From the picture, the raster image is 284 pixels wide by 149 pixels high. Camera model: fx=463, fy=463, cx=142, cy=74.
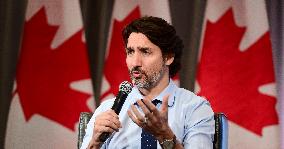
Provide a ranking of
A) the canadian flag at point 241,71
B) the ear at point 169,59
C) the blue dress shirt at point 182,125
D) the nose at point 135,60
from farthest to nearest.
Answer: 1. the canadian flag at point 241,71
2. the ear at point 169,59
3. the nose at point 135,60
4. the blue dress shirt at point 182,125

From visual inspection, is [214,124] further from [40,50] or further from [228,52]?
[40,50]

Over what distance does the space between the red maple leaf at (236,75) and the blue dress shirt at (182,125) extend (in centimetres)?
89

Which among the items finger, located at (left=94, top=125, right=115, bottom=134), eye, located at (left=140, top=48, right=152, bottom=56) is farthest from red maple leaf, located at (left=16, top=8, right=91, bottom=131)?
finger, located at (left=94, top=125, right=115, bottom=134)

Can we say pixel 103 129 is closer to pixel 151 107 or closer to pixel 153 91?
pixel 151 107

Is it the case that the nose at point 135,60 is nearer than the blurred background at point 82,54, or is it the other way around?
the nose at point 135,60

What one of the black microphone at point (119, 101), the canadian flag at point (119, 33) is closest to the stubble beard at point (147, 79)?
the black microphone at point (119, 101)

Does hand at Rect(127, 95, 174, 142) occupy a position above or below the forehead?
below

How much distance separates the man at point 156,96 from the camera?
1.81 metres

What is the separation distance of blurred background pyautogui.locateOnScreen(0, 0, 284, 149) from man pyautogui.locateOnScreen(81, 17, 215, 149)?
846mm

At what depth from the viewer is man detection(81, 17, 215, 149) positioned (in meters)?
1.81

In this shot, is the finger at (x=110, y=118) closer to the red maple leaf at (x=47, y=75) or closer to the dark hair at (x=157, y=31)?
the dark hair at (x=157, y=31)

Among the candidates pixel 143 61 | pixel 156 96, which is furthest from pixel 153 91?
pixel 143 61

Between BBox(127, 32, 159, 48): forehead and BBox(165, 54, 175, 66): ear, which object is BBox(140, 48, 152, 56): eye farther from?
BBox(165, 54, 175, 66): ear

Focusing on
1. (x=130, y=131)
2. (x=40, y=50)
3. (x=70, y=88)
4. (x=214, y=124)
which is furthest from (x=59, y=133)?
(x=214, y=124)
